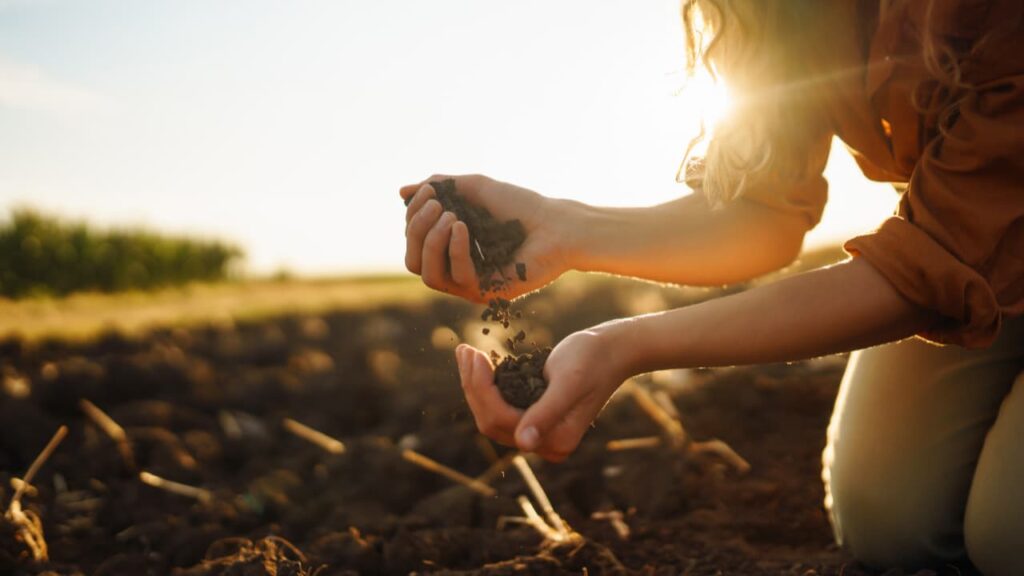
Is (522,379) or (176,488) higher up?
(522,379)

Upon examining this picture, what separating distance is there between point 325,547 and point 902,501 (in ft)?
3.94

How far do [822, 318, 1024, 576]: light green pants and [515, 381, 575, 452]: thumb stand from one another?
98cm

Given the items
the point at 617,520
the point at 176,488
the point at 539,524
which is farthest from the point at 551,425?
the point at 176,488

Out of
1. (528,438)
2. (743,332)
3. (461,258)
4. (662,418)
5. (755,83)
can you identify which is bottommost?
(662,418)

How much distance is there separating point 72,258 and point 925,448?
9.07 metres

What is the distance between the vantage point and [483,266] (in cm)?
167

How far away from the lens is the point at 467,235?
4.97 ft

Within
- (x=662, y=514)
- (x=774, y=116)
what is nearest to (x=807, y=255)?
(x=662, y=514)

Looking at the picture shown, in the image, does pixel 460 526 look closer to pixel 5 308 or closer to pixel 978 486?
pixel 978 486

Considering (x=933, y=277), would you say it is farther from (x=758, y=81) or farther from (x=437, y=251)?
(x=437, y=251)

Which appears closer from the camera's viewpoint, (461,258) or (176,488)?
(461,258)

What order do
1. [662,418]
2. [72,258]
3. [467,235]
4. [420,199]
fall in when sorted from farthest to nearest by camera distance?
[72,258]
[662,418]
[420,199]
[467,235]

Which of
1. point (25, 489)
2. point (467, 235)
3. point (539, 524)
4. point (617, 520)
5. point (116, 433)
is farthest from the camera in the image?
point (116, 433)

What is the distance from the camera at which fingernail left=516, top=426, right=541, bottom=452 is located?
1.16 meters
